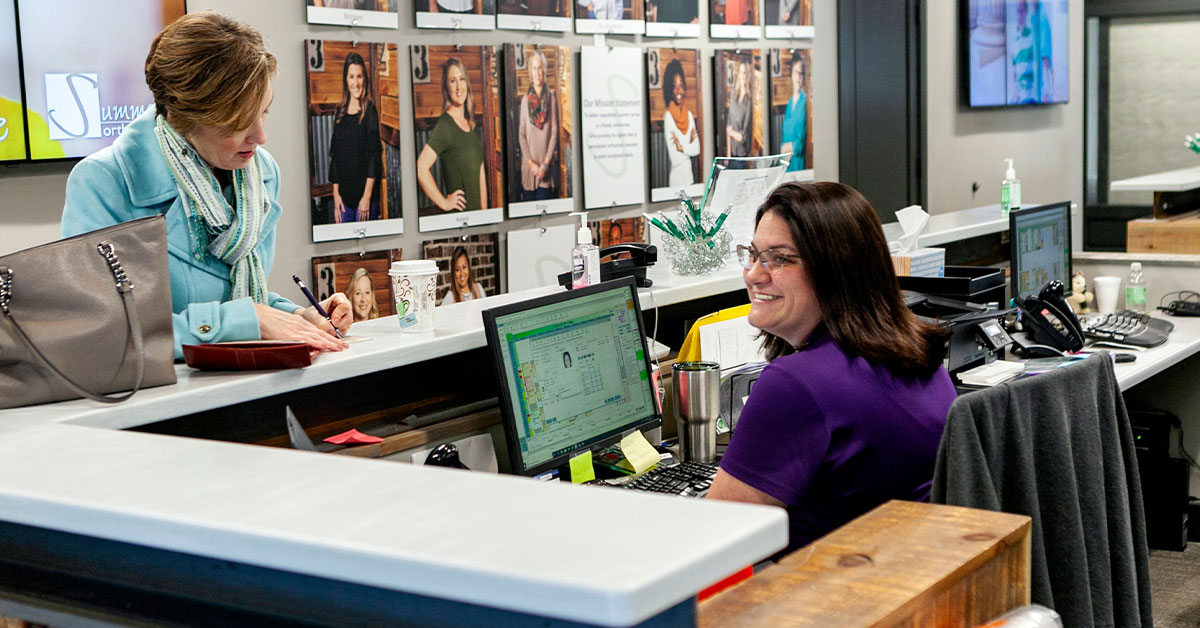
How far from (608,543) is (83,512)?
49cm

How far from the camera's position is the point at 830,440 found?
6.28 feet

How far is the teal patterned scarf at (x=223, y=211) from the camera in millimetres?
2035

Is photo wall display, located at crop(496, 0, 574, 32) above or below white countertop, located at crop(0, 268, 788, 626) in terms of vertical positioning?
above

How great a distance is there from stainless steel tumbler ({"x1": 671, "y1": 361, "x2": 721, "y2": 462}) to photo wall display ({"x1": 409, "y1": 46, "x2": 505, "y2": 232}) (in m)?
1.89

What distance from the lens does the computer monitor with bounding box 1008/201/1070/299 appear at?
3840 millimetres

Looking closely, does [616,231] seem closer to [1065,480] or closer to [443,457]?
[443,457]

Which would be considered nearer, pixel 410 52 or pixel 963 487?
pixel 963 487

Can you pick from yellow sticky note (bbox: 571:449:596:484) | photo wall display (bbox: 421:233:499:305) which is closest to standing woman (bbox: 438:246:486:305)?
photo wall display (bbox: 421:233:499:305)

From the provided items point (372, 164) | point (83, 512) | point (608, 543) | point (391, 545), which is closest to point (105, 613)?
point (83, 512)

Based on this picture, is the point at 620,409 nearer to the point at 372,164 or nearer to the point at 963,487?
the point at 963,487

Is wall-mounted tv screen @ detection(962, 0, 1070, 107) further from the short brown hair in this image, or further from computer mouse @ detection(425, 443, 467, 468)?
the short brown hair

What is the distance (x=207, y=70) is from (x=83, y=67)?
1.51 m

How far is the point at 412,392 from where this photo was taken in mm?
2271

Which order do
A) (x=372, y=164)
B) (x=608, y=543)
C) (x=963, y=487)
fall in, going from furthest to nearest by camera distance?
(x=372, y=164) → (x=963, y=487) → (x=608, y=543)
